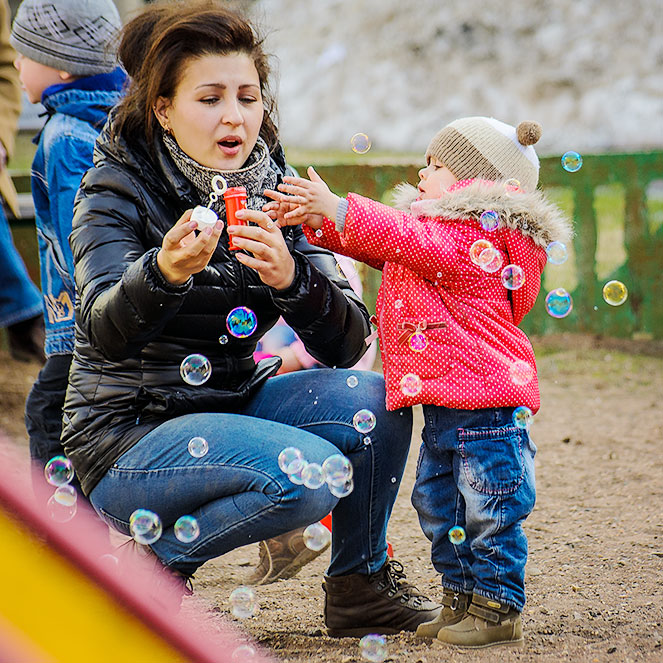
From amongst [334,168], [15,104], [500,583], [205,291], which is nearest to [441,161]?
[205,291]

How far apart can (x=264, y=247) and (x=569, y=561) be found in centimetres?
152

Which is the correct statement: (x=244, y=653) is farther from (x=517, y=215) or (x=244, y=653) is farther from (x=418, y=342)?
(x=517, y=215)

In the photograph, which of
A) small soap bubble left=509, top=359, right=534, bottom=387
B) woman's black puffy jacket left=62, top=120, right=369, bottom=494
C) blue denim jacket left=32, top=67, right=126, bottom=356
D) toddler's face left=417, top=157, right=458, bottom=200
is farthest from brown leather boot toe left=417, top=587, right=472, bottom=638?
blue denim jacket left=32, top=67, right=126, bottom=356

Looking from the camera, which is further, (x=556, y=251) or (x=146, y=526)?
(x=556, y=251)

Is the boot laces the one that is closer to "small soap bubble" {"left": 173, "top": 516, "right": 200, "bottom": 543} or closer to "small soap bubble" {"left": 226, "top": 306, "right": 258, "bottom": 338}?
"small soap bubble" {"left": 173, "top": 516, "right": 200, "bottom": 543}

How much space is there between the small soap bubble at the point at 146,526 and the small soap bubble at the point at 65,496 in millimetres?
326

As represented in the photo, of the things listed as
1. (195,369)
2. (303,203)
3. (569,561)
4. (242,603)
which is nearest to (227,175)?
(303,203)

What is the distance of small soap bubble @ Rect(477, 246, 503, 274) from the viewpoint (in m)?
2.50

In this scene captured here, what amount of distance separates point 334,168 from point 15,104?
226 cm

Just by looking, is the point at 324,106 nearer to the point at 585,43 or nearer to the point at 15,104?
the point at 585,43

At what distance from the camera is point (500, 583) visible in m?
2.47

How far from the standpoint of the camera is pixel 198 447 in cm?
232

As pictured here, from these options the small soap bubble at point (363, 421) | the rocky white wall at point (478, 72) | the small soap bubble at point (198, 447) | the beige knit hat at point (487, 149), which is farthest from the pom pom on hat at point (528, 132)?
the rocky white wall at point (478, 72)

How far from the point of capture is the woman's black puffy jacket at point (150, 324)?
2377mm
